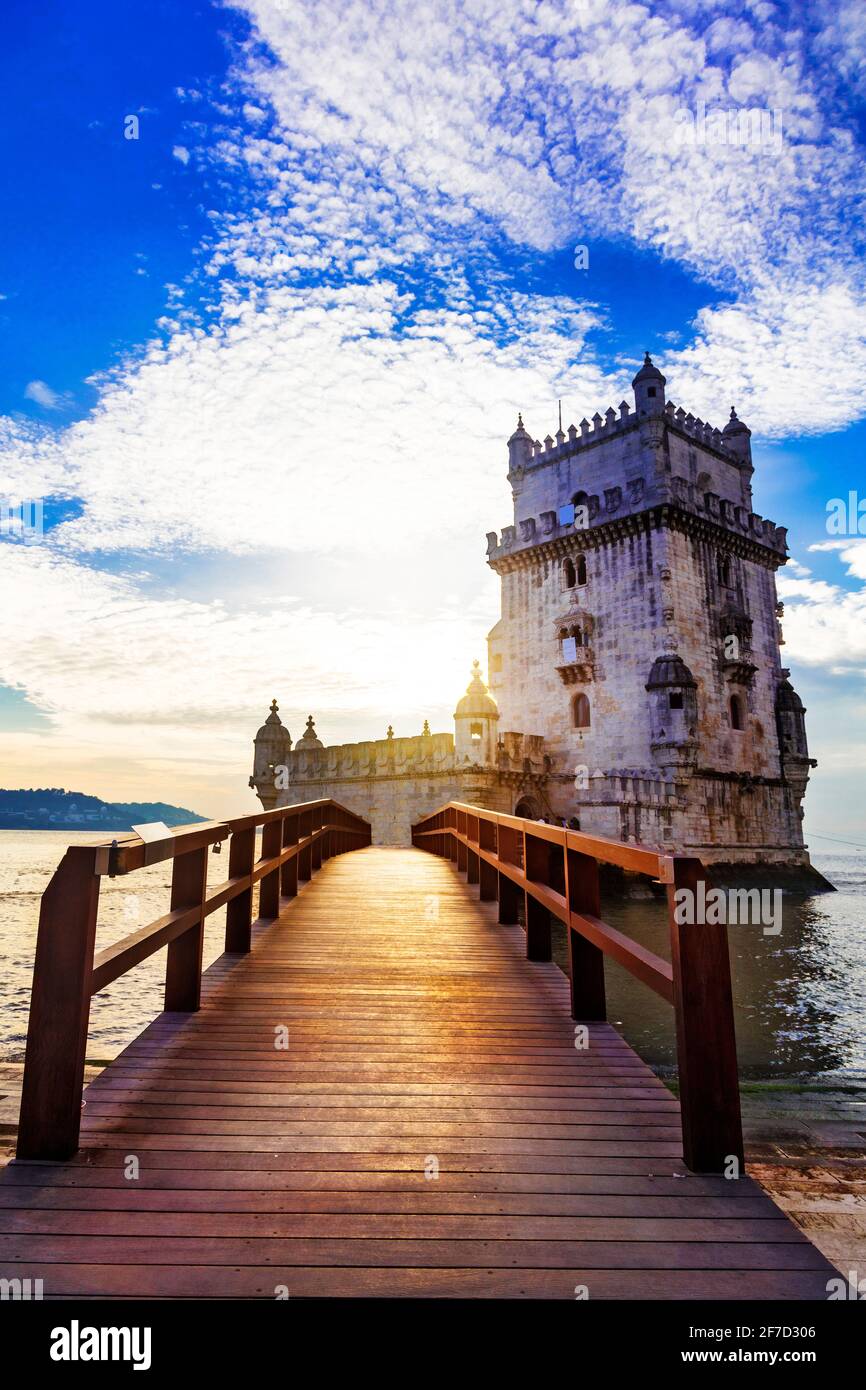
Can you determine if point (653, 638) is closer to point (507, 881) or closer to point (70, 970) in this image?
point (507, 881)

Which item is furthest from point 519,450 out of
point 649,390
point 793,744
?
point 793,744

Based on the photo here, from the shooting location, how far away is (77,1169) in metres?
2.69

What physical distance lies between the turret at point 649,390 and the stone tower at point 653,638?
5 centimetres

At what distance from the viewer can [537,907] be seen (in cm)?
643

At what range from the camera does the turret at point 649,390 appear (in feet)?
93.1

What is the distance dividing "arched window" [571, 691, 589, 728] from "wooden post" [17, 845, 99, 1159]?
2665cm

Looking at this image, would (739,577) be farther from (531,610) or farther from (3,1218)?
(3,1218)

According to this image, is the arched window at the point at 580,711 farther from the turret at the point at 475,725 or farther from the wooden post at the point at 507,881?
the wooden post at the point at 507,881

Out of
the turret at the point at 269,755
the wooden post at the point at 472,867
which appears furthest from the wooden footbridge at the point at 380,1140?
the turret at the point at 269,755

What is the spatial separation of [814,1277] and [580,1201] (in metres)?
0.74

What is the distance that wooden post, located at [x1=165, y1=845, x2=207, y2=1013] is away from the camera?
4.44 meters

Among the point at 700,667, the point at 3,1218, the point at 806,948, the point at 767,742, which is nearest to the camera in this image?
the point at 3,1218

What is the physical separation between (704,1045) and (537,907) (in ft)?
12.0
